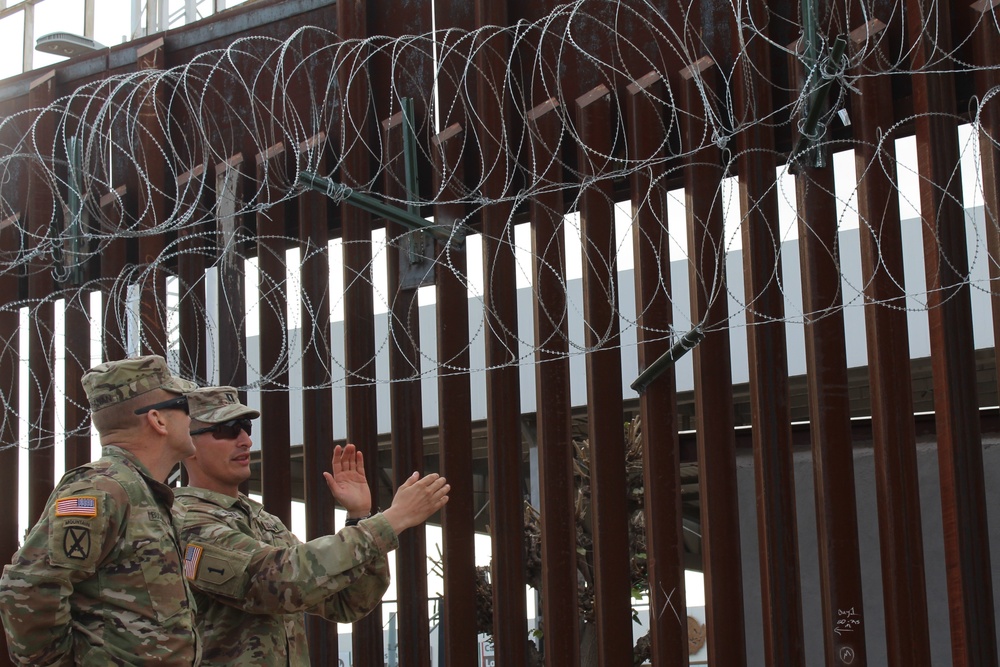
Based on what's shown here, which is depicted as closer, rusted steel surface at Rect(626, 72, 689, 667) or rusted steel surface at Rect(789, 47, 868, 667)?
rusted steel surface at Rect(789, 47, 868, 667)

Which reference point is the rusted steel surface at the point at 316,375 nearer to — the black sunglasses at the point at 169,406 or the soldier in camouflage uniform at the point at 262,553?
the soldier in camouflage uniform at the point at 262,553

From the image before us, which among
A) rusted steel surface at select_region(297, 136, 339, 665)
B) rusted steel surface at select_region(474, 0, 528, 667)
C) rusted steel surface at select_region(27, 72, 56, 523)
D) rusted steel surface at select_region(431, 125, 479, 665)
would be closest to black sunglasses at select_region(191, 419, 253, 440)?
rusted steel surface at select_region(474, 0, 528, 667)

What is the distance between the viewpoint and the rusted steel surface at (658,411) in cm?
478

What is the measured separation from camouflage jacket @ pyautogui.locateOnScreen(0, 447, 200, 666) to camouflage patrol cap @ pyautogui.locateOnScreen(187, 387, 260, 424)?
26.8 inches

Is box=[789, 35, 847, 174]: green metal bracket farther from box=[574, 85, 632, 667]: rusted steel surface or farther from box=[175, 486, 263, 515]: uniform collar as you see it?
box=[175, 486, 263, 515]: uniform collar

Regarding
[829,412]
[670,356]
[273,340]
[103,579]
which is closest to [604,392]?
[670,356]

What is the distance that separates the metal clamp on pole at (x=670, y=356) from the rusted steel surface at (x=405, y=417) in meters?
1.01

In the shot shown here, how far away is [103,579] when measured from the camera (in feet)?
8.18

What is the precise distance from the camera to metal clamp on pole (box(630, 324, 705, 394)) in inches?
175

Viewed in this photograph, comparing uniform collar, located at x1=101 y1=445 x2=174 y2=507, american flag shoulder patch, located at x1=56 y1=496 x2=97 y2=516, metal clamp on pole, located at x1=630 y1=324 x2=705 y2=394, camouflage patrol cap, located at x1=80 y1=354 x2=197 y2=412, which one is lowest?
american flag shoulder patch, located at x1=56 y1=496 x2=97 y2=516

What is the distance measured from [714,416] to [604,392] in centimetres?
47

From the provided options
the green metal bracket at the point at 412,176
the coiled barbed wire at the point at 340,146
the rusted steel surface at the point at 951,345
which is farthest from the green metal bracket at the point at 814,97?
the green metal bracket at the point at 412,176

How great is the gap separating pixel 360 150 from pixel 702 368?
1.94 meters

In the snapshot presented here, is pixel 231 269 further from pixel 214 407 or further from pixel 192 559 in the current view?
pixel 192 559
